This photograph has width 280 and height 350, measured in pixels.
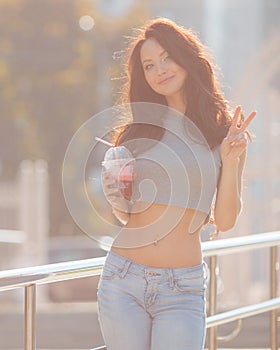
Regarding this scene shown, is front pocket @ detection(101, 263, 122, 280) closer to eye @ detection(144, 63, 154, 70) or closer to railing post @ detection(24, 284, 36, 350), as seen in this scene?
railing post @ detection(24, 284, 36, 350)

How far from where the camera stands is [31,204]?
16734 millimetres

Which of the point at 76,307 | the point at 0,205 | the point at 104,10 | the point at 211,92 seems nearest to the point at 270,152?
the point at 76,307

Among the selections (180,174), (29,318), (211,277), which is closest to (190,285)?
(180,174)

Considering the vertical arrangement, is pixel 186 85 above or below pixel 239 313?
above

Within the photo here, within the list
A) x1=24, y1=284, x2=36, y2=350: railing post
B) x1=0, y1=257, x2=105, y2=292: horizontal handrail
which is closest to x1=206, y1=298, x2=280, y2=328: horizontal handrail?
x1=0, y1=257, x2=105, y2=292: horizontal handrail

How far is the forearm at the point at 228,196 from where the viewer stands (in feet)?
11.4

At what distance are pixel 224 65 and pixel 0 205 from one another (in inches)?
176

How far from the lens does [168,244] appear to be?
3443mm

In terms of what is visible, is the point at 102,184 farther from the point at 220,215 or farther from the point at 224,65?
the point at 224,65

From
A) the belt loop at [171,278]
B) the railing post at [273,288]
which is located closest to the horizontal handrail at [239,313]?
the railing post at [273,288]

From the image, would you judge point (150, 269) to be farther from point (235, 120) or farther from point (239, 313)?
point (239, 313)

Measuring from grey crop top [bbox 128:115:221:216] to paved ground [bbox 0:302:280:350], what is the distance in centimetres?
551

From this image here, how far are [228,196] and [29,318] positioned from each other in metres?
0.76

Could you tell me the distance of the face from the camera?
362 cm
